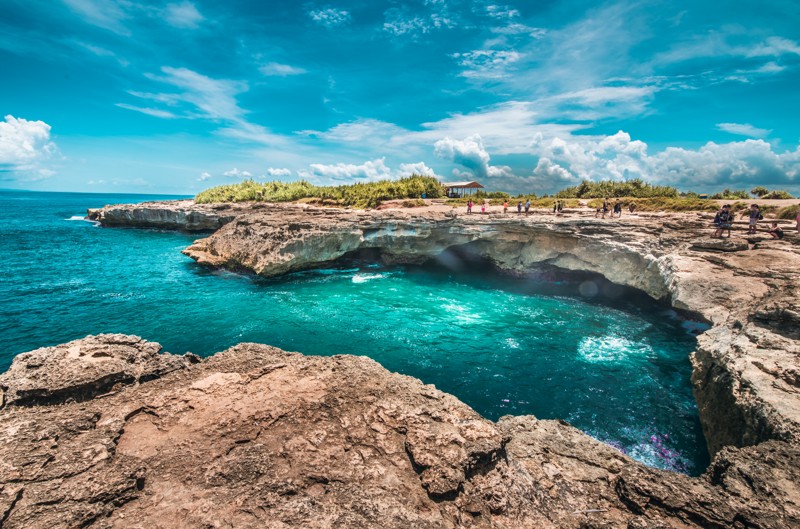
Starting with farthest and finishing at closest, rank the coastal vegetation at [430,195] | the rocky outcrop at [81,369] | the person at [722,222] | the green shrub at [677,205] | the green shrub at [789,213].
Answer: the coastal vegetation at [430,195]
the green shrub at [677,205]
the green shrub at [789,213]
the person at [722,222]
the rocky outcrop at [81,369]

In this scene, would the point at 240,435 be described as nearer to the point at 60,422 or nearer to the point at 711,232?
the point at 60,422

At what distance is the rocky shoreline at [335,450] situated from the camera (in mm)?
5441

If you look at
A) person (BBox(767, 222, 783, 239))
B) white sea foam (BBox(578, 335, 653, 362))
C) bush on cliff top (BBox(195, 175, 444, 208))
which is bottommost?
white sea foam (BBox(578, 335, 653, 362))

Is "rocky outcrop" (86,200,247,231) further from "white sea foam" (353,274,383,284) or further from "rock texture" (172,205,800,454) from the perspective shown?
"white sea foam" (353,274,383,284)

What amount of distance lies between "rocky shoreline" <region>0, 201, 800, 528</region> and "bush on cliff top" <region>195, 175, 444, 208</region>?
34701 millimetres

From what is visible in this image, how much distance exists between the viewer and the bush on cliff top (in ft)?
149

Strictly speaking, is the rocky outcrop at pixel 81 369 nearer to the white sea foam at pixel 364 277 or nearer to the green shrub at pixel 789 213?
the white sea foam at pixel 364 277

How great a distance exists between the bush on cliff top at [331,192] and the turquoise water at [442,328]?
47.3 ft

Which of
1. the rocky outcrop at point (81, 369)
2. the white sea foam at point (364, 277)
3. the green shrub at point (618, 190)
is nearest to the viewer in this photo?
the rocky outcrop at point (81, 369)

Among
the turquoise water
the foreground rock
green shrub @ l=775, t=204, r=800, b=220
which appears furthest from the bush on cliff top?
the foreground rock

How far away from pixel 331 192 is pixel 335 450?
4623 centimetres

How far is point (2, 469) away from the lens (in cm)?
568

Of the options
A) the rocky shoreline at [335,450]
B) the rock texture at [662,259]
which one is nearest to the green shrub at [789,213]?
the rock texture at [662,259]

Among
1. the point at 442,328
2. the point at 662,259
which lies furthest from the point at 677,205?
the point at 442,328
